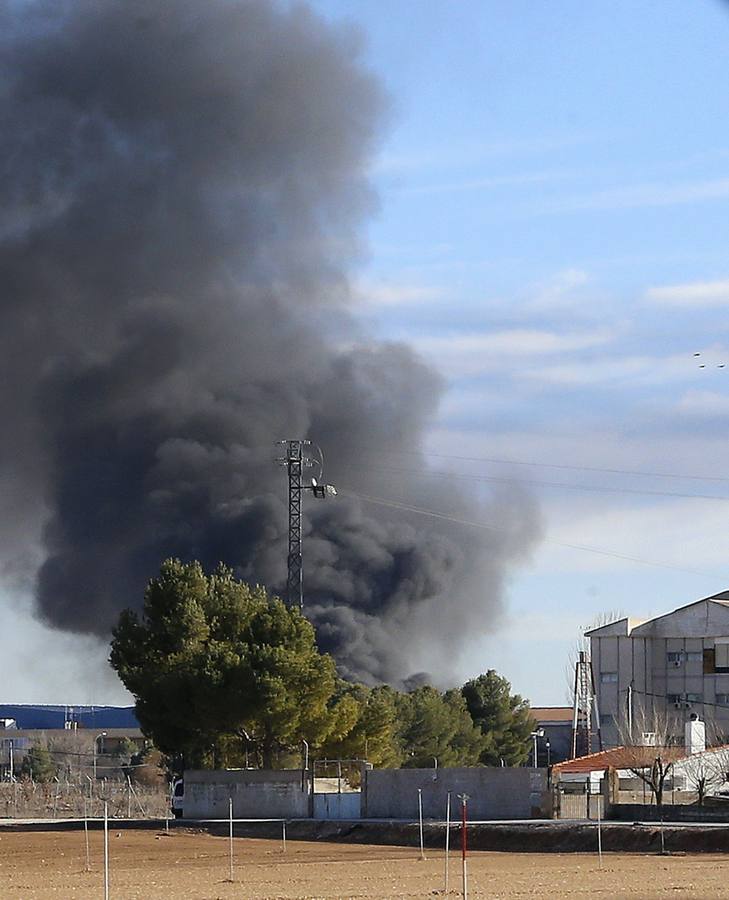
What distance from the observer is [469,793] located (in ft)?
166

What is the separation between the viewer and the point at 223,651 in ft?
190

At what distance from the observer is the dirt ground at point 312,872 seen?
27406mm

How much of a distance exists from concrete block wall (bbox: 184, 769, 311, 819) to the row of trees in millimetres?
2700

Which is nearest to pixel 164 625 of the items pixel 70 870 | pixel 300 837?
pixel 300 837

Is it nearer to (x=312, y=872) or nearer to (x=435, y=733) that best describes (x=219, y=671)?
(x=435, y=733)

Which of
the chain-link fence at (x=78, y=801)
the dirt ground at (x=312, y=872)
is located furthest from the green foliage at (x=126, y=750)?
the dirt ground at (x=312, y=872)

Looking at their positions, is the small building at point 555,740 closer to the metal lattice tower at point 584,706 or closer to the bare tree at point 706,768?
the metal lattice tower at point 584,706

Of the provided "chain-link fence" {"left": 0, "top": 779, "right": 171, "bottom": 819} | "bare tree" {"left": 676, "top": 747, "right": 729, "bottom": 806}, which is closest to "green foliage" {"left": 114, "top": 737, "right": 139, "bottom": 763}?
"chain-link fence" {"left": 0, "top": 779, "right": 171, "bottom": 819}

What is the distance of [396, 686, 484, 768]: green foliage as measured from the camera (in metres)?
76.1

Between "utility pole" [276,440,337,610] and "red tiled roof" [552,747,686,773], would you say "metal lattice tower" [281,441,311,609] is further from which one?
"red tiled roof" [552,747,686,773]

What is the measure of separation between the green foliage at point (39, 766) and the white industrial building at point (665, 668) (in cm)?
3122

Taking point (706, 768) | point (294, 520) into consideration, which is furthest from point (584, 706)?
point (706, 768)

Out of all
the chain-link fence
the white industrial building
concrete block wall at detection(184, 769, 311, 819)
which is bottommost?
the chain-link fence

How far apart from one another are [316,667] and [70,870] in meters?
23.4
